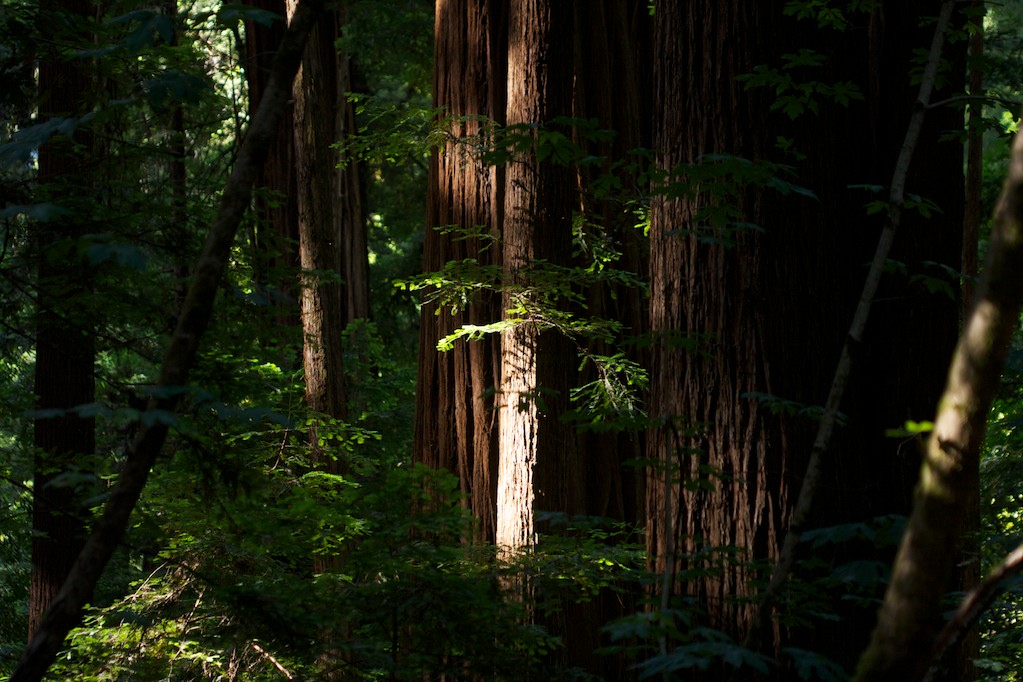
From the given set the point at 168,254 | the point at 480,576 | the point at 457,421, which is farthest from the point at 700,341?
the point at 457,421

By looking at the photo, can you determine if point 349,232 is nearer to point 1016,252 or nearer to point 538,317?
point 538,317

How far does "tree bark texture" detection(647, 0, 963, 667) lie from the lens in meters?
3.58

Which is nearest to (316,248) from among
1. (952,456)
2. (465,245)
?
(465,245)

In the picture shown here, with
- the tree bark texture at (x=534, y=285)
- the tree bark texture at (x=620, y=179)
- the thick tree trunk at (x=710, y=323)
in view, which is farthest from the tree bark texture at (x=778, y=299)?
the tree bark texture at (x=620, y=179)

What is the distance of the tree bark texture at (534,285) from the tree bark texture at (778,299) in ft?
7.54

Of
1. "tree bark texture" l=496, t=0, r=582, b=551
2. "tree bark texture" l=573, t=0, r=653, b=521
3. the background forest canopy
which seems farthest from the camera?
"tree bark texture" l=573, t=0, r=653, b=521

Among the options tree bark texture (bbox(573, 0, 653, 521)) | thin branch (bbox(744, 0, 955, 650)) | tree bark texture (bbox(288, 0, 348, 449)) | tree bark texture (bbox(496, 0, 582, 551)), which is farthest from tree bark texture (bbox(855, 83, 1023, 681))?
tree bark texture (bbox(288, 0, 348, 449))

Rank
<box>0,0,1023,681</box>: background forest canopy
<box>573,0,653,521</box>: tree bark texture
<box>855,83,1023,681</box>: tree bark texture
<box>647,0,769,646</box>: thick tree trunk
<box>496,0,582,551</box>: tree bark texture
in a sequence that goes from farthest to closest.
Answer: <box>573,0,653,521</box>: tree bark texture, <box>496,0,582,551</box>: tree bark texture, <box>647,0,769,646</box>: thick tree trunk, <box>0,0,1023,681</box>: background forest canopy, <box>855,83,1023,681</box>: tree bark texture

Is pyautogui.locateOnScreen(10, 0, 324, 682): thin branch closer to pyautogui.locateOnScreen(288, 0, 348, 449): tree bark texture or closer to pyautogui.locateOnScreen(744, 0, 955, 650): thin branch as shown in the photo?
pyautogui.locateOnScreen(744, 0, 955, 650): thin branch

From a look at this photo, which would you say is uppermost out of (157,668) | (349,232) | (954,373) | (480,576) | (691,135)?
(349,232)

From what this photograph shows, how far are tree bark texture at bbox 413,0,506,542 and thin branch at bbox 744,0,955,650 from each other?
13.8 ft

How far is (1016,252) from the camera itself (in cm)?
197

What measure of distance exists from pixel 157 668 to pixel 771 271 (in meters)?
3.55

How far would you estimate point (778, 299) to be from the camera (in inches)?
146
